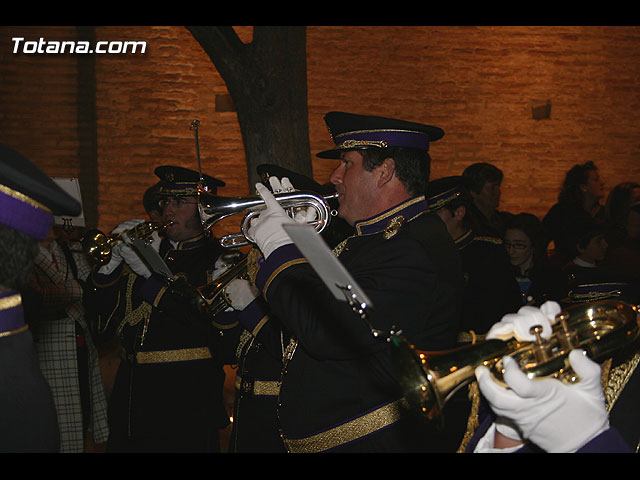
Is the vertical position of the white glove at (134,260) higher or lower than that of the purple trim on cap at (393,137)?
lower

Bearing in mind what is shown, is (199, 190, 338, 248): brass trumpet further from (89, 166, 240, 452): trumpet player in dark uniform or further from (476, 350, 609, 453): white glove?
(476, 350, 609, 453): white glove

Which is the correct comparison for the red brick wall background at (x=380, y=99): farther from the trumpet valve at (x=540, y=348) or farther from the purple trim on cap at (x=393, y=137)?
the trumpet valve at (x=540, y=348)

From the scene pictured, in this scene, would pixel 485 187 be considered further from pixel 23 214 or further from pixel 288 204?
pixel 23 214

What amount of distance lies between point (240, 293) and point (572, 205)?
4490mm

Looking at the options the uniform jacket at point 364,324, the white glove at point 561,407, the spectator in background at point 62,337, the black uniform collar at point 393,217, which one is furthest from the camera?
the spectator in background at point 62,337

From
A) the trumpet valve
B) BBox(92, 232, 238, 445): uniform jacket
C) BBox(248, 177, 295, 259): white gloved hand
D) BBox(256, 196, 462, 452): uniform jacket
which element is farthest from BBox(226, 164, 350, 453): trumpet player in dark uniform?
the trumpet valve

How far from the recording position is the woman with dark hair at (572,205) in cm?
601

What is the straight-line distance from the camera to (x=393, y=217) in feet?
8.13

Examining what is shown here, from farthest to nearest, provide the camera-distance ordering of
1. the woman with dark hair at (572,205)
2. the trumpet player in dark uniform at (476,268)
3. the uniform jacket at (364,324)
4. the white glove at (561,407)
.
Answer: the woman with dark hair at (572,205) < the trumpet player in dark uniform at (476,268) < the uniform jacket at (364,324) < the white glove at (561,407)


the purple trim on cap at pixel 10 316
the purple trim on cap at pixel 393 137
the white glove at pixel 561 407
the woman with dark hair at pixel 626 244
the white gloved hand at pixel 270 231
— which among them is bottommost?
the woman with dark hair at pixel 626 244

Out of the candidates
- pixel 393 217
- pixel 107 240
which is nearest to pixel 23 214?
pixel 393 217

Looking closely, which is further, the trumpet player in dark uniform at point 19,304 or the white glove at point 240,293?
the white glove at point 240,293

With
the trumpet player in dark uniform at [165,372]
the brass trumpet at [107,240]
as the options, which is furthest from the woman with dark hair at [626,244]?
the brass trumpet at [107,240]

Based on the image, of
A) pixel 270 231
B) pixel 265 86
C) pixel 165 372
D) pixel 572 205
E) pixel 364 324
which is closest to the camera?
pixel 364 324
